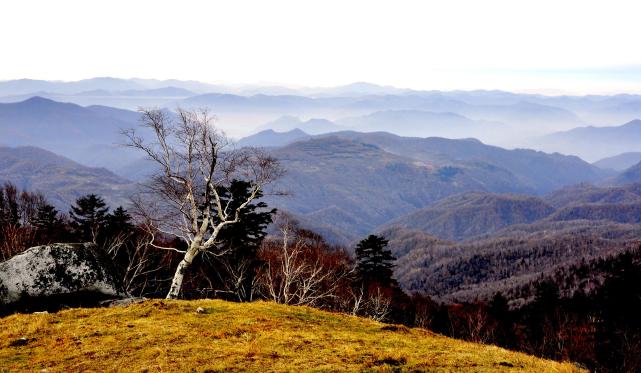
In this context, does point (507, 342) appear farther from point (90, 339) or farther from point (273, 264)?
point (90, 339)

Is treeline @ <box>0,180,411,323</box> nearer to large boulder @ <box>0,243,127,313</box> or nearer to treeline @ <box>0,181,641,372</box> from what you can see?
treeline @ <box>0,181,641,372</box>

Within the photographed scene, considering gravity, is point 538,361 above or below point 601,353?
above

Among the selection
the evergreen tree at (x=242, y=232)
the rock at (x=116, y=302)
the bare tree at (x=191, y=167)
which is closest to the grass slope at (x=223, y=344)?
the rock at (x=116, y=302)

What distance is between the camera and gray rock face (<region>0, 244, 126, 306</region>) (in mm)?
21281

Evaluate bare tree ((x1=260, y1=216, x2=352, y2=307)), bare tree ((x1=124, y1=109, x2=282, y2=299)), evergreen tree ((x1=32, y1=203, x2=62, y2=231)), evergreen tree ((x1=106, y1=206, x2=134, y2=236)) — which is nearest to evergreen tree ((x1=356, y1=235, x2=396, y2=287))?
bare tree ((x1=260, y1=216, x2=352, y2=307))

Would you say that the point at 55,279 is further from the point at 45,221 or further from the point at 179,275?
the point at 45,221

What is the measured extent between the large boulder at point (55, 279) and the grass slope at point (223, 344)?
220cm

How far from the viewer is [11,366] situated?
547 inches

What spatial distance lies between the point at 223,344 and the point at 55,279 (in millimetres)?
11322

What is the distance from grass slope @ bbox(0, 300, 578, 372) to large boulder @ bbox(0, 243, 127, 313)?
220 centimetres

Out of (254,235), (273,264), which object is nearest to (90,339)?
(254,235)

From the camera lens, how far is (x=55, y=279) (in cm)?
2192

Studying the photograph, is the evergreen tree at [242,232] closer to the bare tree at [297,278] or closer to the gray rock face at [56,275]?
the bare tree at [297,278]

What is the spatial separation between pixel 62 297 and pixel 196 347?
10749 mm
